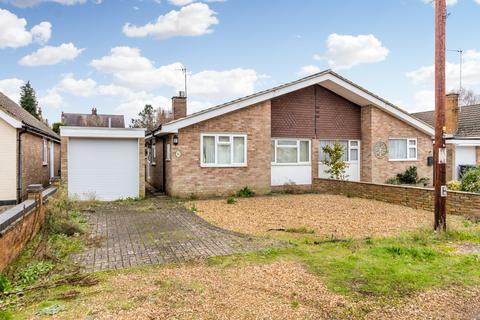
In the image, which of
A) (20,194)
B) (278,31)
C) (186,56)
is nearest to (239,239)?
(20,194)

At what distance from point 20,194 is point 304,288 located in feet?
39.0

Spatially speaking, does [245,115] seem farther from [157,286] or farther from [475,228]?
[157,286]

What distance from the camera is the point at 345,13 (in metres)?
14.6

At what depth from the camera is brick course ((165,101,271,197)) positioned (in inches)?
537

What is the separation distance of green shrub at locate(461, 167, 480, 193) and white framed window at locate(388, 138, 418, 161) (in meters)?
6.22

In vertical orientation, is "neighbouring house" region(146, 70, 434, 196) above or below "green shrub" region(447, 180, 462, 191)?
above

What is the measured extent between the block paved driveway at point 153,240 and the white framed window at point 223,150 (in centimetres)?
418

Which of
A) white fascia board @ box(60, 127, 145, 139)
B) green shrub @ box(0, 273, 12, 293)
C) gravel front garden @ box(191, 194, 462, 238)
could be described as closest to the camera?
Result: green shrub @ box(0, 273, 12, 293)

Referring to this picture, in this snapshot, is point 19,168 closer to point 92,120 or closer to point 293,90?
point 92,120

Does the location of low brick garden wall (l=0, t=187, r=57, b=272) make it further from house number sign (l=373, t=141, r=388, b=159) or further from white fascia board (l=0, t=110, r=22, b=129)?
house number sign (l=373, t=141, r=388, b=159)

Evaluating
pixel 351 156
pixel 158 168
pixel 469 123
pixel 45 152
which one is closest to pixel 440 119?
pixel 351 156

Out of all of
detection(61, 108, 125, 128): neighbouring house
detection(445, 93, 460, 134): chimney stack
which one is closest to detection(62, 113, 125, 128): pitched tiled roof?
detection(61, 108, 125, 128): neighbouring house

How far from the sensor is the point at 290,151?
1614 cm

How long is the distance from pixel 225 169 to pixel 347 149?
22.7 ft
